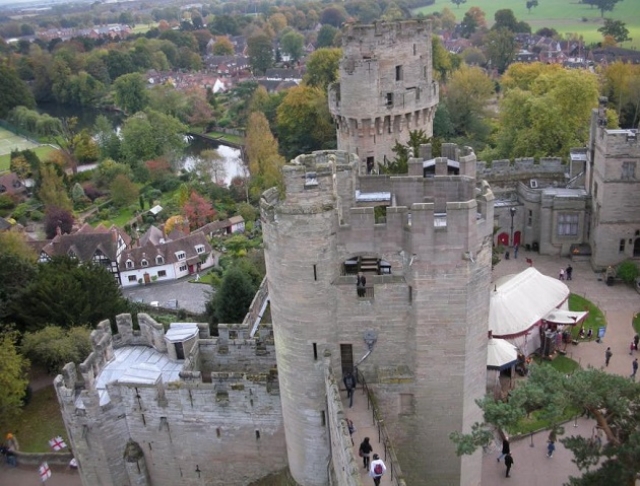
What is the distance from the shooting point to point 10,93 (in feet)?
402

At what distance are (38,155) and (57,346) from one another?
7171 cm

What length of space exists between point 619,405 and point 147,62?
498 feet

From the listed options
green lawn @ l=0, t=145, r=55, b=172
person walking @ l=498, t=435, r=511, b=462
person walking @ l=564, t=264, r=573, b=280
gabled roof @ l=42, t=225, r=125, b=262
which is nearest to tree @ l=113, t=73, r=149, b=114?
green lawn @ l=0, t=145, r=55, b=172

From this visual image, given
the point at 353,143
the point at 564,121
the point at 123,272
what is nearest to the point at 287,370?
the point at 353,143

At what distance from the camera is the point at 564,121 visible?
2217 inches

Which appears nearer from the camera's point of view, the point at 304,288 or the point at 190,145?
the point at 304,288

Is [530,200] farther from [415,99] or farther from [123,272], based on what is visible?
[123,272]

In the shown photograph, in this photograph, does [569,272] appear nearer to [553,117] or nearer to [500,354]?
[500,354]

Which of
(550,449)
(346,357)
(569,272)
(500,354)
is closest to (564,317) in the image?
(500,354)

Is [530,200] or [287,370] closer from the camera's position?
[287,370]

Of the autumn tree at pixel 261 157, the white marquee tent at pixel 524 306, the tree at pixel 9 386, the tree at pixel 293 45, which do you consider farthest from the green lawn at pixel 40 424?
the tree at pixel 293 45

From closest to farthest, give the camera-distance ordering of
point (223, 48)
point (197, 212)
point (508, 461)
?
point (508, 461), point (197, 212), point (223, 48)

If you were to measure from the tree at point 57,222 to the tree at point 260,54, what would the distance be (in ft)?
288

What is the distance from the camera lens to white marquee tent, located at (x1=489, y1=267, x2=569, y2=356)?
3312cm
